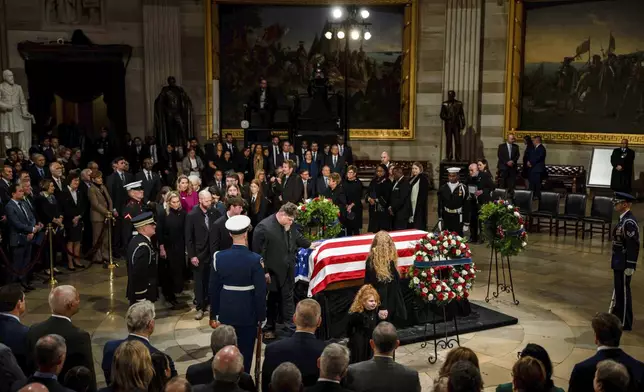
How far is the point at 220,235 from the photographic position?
885 cm

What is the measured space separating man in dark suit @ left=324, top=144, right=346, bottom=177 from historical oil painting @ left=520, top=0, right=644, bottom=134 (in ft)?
22.2

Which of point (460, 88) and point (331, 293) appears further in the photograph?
point (460, 88)

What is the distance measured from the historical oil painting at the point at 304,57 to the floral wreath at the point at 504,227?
35.9 feet

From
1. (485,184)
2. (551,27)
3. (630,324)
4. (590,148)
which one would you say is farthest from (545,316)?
(551,27)

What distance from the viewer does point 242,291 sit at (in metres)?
6.64

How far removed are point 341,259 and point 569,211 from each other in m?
7.86

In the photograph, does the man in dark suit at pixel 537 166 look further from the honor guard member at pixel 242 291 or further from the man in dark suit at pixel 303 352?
the man in dark suit at pixel 303 352

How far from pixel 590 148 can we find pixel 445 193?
8.39 metres

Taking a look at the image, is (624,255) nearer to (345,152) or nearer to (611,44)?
(345,152)

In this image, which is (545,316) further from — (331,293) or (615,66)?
(615,66)

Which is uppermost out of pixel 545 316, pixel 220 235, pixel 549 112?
pixel 549 112

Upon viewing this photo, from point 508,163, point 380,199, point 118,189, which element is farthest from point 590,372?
point 508,163

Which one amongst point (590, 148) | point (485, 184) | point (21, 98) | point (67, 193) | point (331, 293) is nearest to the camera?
point (331, 293)

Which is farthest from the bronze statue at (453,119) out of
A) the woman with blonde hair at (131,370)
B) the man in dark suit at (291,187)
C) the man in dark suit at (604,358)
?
the woman with blonde hair at (131,370)
